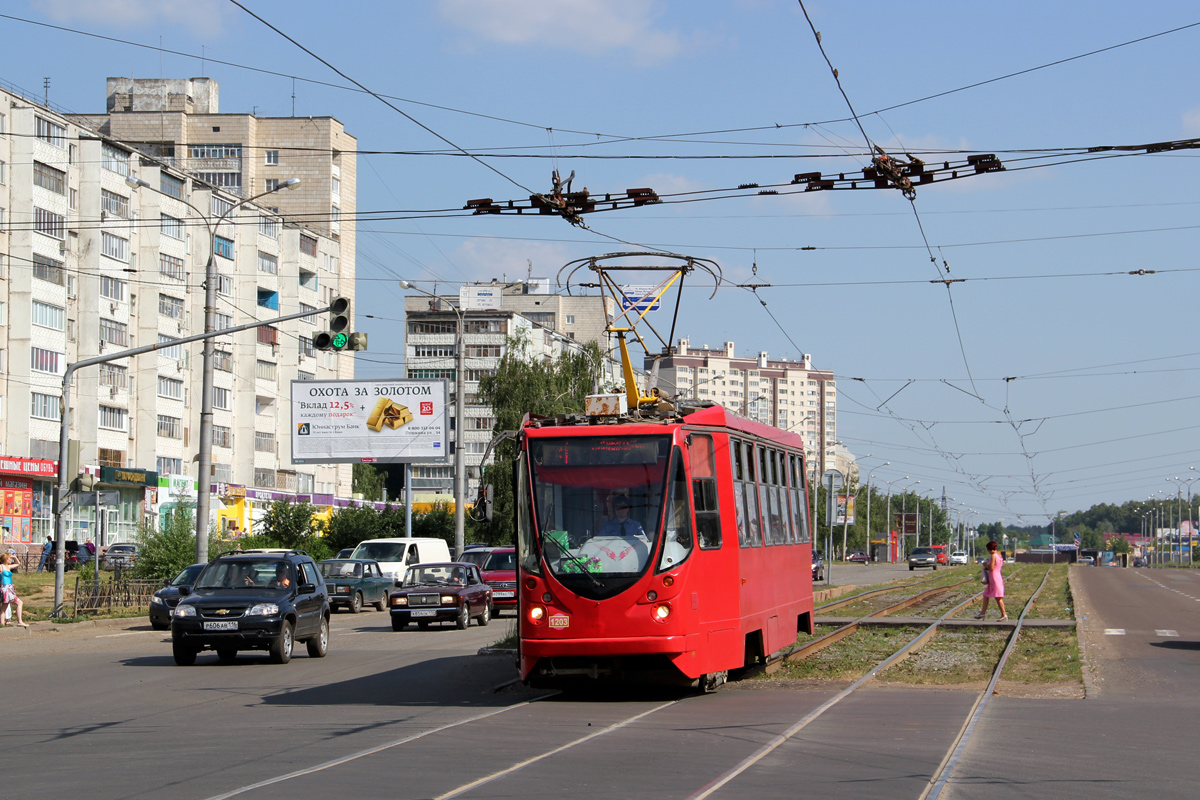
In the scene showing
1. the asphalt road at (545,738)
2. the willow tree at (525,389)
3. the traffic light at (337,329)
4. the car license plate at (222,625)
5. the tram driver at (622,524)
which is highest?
the willow tree at (525,389)

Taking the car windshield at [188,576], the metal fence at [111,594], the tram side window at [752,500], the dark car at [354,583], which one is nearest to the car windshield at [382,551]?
the dark car at [354,583]

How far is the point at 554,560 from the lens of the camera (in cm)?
1362

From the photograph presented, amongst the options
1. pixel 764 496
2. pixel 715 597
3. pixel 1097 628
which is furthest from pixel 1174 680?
pixel 1097 628

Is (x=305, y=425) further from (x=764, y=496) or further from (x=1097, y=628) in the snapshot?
(x=764, y=496)

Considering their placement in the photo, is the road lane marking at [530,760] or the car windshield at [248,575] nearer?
the road lane marking at [530,760]

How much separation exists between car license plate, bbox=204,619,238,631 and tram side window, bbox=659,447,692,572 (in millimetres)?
8701

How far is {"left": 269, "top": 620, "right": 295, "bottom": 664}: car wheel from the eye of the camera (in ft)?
65.3

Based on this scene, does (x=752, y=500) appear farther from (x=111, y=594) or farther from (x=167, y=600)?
(x=111, y=594)

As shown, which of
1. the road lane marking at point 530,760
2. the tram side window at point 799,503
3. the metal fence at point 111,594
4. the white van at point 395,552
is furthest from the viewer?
the white van at point 395,552

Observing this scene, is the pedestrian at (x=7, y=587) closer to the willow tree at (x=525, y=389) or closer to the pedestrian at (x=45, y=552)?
the pedestrian at (x=45, y=552)

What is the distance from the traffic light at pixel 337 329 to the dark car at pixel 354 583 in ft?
38.2

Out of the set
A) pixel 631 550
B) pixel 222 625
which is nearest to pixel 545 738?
pixel 631 550

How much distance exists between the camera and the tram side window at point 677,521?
13.4m

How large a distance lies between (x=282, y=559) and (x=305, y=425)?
32.9 metres
